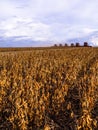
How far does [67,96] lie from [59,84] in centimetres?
71

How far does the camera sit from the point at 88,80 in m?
8.59

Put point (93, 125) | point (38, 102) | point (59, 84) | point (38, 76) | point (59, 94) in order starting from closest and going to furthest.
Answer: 1. point (93, 125)
2. point (38, 102)
3. point (59, 94)
4. point (59, 84)
5. point (38, 76)

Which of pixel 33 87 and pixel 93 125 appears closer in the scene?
pixel 93 125

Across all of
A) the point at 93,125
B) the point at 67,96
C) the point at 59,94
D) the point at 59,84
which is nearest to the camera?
the point at 93,125

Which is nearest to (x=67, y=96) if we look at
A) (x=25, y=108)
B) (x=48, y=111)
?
(x=48, y=111)

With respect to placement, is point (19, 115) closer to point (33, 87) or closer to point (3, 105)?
point (3, 105)

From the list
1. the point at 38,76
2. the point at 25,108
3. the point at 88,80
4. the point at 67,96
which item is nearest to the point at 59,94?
the point at 67,96

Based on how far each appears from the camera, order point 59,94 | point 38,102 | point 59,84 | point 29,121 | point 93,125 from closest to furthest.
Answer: point 93,125
point 29,121
point 38,102
point 59,94
point 59,84

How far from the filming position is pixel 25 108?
6223 mm

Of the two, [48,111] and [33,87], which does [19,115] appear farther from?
[33,87]

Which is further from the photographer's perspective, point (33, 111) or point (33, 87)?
point (33, 87)

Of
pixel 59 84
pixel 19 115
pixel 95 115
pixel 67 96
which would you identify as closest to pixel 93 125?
pixel 95 115

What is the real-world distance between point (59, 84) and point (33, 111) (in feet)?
6.92

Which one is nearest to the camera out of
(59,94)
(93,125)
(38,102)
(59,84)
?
(93,125)
